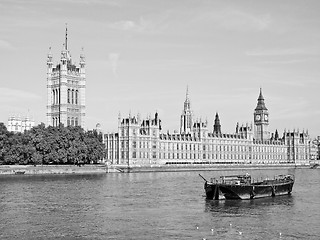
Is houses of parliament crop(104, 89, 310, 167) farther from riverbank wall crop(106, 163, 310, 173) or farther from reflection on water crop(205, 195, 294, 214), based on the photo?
reflection on water crop(205, 195, 294, 214)

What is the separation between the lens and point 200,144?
502 ft

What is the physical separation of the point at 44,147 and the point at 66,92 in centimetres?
3898

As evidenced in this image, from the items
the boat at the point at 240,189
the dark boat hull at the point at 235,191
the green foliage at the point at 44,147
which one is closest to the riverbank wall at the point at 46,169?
the green foliage at the point at 44,147

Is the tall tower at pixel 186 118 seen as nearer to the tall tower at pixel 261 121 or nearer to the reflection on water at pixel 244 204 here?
the tall tower at pixel 261 121

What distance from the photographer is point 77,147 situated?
104625 millimetres

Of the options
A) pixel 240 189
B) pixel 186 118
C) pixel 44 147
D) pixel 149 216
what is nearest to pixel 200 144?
pixel 186 118

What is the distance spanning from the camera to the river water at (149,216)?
35438 millimetres

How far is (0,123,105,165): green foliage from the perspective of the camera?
100438 mm

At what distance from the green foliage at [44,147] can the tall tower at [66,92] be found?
30.0m

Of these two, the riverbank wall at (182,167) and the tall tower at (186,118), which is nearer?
the riverbank wall at (182,167)

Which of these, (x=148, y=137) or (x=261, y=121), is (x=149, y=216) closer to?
Result: (x=148, y=137)

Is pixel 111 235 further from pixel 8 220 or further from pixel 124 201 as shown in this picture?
pixel 124 201

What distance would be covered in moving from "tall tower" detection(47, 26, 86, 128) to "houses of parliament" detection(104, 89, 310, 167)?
9.86 m

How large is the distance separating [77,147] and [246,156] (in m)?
75.5
